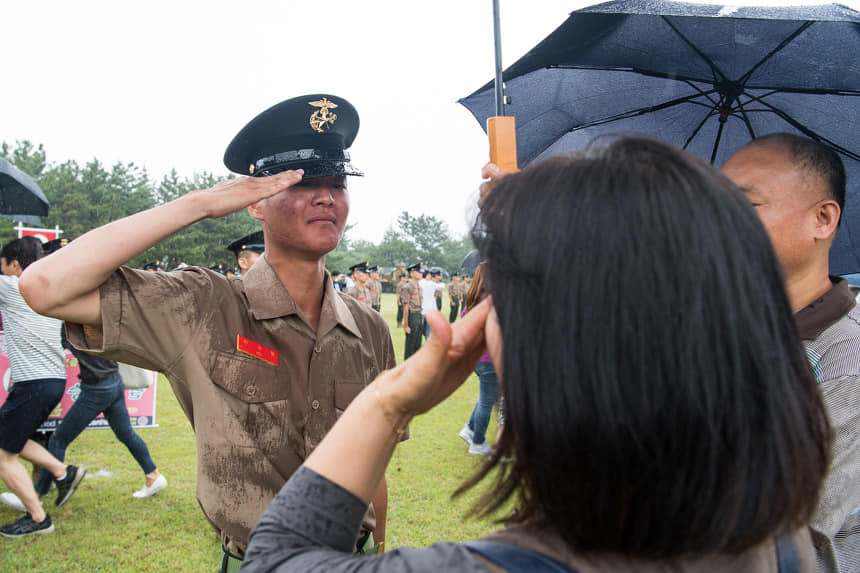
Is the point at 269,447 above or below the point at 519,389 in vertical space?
below

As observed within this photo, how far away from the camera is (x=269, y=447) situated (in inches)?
75.0

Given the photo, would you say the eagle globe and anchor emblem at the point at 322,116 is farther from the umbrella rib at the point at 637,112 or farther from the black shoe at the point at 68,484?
the black shoe at the point at 68,484

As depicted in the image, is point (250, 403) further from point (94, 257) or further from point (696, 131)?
point (696, 131)

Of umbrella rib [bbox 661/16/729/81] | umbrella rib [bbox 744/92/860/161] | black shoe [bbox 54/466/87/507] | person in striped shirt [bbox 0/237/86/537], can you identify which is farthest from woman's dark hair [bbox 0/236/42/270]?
umbrella rib [bbox 744/92/860/161]

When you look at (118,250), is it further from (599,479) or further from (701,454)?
(701,454)

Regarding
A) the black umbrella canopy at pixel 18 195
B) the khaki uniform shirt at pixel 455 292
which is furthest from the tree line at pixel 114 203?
the black umbrella canopy at pixel 18 195

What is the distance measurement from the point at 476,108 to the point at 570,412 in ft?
8.44

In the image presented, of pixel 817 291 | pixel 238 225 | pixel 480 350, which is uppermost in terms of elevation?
pixel 480 350

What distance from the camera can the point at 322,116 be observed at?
7.57ft

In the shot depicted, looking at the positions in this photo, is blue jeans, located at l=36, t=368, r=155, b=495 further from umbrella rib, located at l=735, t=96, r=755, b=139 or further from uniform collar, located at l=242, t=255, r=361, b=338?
umbrella rib, located at l=735, t=96, r=755, b=139

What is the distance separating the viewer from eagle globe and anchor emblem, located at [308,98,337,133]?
2282 millimetres

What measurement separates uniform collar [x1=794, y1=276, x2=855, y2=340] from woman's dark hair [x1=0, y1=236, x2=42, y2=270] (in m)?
5.56

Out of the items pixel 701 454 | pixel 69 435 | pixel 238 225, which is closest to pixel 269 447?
pixel 701 454

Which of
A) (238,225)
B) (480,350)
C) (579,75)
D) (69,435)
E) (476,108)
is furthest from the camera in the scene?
(238,225)
